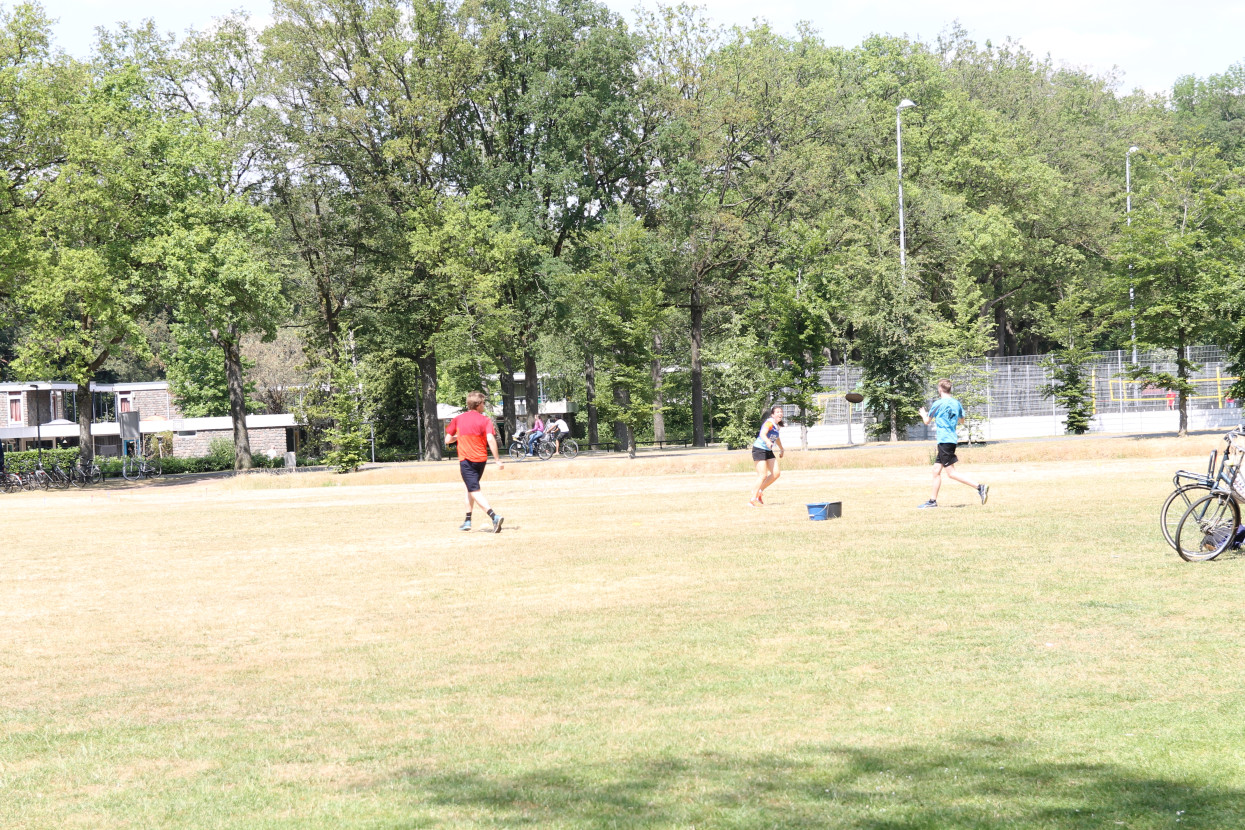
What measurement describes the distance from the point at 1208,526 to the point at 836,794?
29.1 feet

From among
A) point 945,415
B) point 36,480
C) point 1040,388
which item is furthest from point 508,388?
point 945,415

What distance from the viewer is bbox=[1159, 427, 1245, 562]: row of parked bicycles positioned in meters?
12.4

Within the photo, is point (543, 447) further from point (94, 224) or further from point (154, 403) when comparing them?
point (154, 403)

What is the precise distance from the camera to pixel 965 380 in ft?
145

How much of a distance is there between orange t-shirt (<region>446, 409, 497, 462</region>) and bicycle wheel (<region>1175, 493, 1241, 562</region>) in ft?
34.3

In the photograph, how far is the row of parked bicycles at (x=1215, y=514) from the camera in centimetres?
1241

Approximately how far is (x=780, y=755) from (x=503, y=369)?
52.6 meters

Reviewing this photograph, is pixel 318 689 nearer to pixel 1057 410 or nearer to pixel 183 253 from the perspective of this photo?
pixel 183 253

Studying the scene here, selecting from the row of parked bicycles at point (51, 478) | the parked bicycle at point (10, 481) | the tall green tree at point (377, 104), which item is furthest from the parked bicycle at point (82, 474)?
the tall green tree at point (377, 104)

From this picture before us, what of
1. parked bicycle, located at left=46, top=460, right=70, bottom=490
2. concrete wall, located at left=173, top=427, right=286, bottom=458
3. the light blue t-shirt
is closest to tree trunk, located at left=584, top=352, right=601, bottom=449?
concrete wall, located at left=173, top=427, right=286, bottom=458

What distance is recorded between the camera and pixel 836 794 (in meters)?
5.44

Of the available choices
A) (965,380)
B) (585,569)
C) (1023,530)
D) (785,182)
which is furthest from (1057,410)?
(585,569)

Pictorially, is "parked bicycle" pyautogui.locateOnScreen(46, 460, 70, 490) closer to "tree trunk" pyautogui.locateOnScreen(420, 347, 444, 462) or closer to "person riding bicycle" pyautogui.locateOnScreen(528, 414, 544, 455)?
"tree trunk" pyautogui.locateOnScreen(420, 347, 444, 462)

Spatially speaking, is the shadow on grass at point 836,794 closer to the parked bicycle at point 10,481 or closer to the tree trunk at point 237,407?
the parked bicycle at point 10,481
